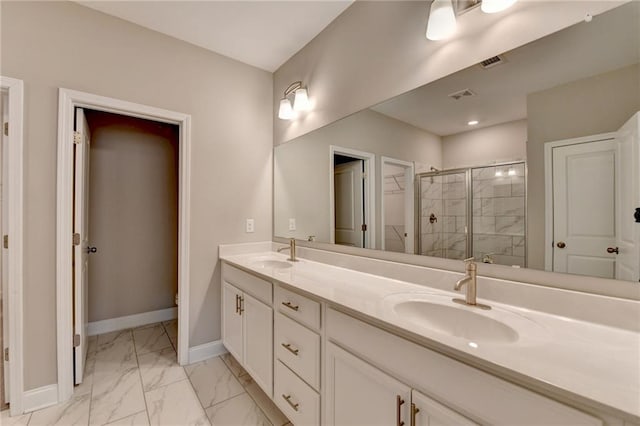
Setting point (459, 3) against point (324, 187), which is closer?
point (459, 3)

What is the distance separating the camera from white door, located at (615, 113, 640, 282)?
85cm

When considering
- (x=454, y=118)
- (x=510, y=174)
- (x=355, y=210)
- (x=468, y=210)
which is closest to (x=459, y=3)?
(x=454, y=118)

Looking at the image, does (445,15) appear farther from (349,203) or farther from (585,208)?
(349,203)

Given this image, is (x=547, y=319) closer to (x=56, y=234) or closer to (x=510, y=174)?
(x=510, y=174)

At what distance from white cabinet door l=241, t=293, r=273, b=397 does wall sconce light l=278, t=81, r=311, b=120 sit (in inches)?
57.4

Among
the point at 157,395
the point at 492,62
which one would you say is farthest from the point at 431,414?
the point at 157,395

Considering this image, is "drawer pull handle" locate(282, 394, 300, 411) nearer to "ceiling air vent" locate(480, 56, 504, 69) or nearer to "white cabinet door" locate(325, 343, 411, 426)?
"white cabinet door" locate(325, 343, 411, 426)

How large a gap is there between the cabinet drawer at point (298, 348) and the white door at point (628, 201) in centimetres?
112

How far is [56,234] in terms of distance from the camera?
170cm

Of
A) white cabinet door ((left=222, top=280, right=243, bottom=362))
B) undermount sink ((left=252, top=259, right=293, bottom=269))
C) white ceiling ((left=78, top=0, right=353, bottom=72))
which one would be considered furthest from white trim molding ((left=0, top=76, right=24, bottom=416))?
undermount sink ((left=252, top=259, right=293, bottom=269))

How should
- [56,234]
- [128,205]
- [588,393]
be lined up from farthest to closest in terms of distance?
[128,205]
[56,234]
[588,393]

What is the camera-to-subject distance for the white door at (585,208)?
92 cm

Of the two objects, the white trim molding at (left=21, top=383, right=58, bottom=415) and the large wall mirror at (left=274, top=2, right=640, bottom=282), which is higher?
the large wall mirror at (left=274, top=2, right=640, bottom=282)

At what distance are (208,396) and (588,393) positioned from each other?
195cm
